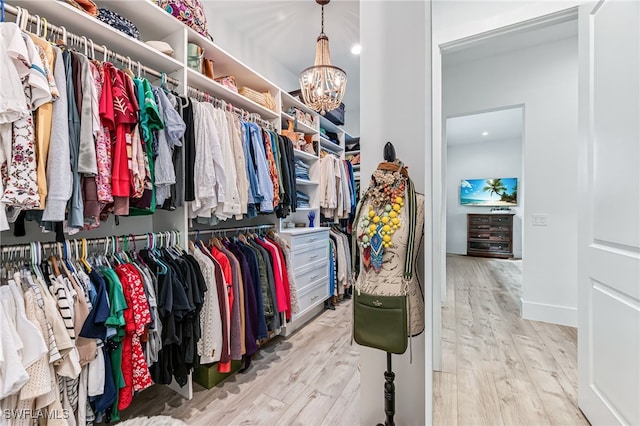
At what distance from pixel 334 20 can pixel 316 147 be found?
1167 millimetres

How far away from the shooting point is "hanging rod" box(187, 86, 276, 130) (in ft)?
5.88

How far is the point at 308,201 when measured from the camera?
9.59ft

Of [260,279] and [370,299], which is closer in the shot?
[370,299]

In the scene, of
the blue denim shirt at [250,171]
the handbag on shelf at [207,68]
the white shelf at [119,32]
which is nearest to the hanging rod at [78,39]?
the white shelf at [119,32]

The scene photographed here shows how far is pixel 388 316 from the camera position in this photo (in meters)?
0.97

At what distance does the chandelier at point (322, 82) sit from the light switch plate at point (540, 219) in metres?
2.23

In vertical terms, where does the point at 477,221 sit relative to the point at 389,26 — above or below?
below

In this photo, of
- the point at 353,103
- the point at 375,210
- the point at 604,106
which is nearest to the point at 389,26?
the point at 375,210

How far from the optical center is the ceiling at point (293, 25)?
88.3 inches

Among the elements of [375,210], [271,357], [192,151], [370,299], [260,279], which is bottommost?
[271,357]

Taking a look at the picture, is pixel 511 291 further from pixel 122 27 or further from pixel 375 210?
pixel 122 27

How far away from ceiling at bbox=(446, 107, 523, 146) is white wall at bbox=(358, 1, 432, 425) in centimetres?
95

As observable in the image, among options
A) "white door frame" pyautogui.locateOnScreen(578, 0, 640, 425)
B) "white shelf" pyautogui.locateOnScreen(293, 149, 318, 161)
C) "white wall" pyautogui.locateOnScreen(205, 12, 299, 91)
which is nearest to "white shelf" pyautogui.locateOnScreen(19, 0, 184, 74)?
"white wall" pyautogui.locateOnScreen(205, 12, 299, 91)

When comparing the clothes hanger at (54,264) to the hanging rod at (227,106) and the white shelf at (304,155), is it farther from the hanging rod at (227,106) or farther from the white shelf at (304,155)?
the white shelf at (304,155)
